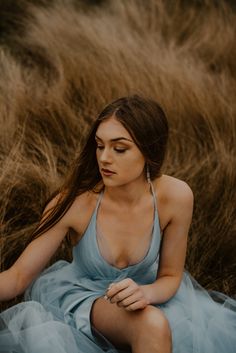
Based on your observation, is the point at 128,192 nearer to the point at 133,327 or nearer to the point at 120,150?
the point at 120,150

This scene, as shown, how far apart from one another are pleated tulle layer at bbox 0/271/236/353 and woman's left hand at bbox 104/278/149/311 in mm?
258

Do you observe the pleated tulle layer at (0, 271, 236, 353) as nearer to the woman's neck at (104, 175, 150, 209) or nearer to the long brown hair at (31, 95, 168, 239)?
the long brown hair at (31, 95, 168, 239)

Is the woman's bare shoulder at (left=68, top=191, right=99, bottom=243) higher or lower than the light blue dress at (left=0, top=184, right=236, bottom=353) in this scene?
higher

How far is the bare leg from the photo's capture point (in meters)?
2.25

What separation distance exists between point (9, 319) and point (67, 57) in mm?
2669

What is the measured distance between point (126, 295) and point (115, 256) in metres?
0.37

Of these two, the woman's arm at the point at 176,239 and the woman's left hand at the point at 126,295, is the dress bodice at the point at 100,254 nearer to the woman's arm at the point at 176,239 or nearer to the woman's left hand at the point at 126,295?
the woman's arm at the point at 176,239

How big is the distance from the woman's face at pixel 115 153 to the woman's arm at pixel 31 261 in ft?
0.81

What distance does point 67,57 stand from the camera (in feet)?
15.7

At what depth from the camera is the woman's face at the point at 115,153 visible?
2373 mm

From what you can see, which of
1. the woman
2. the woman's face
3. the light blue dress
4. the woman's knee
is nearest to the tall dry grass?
the light blue dress

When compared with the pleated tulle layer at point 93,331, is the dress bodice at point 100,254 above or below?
above

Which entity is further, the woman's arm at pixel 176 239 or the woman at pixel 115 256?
the woman's arm at pixel 176 239

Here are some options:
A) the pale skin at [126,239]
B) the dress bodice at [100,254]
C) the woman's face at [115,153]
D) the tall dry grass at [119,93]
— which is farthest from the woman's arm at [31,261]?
the tall dry grass at [119,93]
